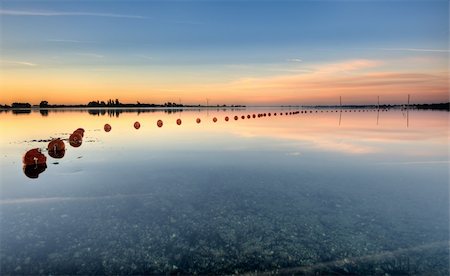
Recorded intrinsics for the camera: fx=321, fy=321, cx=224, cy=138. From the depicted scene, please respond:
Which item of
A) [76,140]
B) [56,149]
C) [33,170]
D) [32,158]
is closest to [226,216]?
[33,170]

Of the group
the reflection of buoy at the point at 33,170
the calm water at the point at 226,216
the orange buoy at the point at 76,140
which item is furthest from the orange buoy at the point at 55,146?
the reflection of buoy at the point at 33,170

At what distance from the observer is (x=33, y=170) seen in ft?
51.1

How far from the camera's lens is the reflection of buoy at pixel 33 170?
14.7m

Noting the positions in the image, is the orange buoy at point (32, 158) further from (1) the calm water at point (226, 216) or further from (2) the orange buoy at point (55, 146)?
(2) the orange buoy at point (55, 146)

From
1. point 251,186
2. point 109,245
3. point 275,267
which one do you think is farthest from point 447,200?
point 109,245

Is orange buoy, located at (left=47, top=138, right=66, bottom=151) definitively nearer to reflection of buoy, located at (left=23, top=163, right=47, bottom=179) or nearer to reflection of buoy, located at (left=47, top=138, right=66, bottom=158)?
reflection of buoy, located at (left=47, top=138, right=66, bottom=158)

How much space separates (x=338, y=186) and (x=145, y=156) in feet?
38.4

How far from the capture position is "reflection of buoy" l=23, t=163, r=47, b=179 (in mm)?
14663

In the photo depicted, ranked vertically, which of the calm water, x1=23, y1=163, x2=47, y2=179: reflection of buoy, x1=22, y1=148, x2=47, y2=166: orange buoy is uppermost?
x1=22, y1=148, x2=47, y2=166: orange buoy

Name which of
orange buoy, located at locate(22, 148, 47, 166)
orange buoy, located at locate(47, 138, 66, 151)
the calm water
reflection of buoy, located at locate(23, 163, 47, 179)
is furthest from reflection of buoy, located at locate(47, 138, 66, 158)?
reflection of buoy, located at locate(23, 163, 47, 179)

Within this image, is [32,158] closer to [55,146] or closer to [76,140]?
[55,146]

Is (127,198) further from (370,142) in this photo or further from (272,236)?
(370,142)

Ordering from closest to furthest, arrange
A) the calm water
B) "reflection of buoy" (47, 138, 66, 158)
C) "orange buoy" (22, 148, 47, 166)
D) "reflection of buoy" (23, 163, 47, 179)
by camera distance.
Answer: the calm water → "reflection of buoy" (23, 163, 47, 179) → "orange buoy" (22, 148, 47, 166) → "reflection of buoy" (47, 138, 66, 158)

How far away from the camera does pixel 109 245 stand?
7719mm
